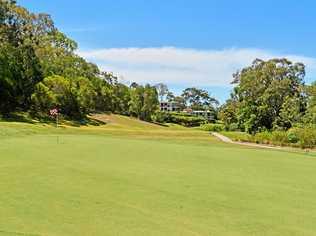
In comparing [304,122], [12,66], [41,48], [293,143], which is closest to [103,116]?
[41,48]

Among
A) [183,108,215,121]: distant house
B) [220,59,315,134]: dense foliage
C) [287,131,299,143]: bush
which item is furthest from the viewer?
[183,108,215,121]: distant house

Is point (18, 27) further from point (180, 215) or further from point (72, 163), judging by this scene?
point (180, 215)

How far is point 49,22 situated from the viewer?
57.0 m

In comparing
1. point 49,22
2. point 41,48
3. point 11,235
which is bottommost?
point 11,235

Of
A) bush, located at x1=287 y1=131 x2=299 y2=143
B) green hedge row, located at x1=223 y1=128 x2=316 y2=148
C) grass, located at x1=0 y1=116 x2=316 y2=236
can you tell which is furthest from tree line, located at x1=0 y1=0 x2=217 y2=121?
grass, located at x1=0 y1=116 x2=316 y2=236

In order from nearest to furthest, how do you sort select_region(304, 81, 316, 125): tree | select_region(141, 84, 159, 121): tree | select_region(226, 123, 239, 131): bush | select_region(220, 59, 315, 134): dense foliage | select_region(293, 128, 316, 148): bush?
select_region(293, 128, 316, 148): bush
select_region(304, 81, 316, 125): tree
select_region(220, 59, 315, 134): dense foliage
select_region(226, 123, 239, 131): bush
select_region(141, 84, 159, 121): tree

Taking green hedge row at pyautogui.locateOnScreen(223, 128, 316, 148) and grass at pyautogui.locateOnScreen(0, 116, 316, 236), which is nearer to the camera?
grass at pyautogui.locateOnScreen(0, 116, 316, 236)

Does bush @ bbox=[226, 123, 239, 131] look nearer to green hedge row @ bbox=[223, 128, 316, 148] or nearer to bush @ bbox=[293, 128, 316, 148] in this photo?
green hedge row @ bbox=[223, 128, 316, 148]

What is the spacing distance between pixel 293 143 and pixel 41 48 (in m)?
33.0

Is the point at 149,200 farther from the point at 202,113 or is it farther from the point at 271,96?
the point at 202,113

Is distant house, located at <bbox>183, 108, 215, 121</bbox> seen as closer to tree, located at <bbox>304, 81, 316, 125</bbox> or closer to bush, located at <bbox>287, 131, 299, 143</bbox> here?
tree, located at <bbox>304, 81, 316, 125</bbox>

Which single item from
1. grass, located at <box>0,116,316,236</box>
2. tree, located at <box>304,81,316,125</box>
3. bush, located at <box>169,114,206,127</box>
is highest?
tree, located at <box>304,81,316,125</box>

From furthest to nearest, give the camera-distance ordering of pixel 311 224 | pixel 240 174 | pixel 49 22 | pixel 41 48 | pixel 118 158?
pixel 49 22
pixel 41 48
pixel 118 158
pixel 240 174
pixel 311 224

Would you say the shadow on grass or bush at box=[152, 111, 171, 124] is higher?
bush at box=[152, 111, 171, 124]
